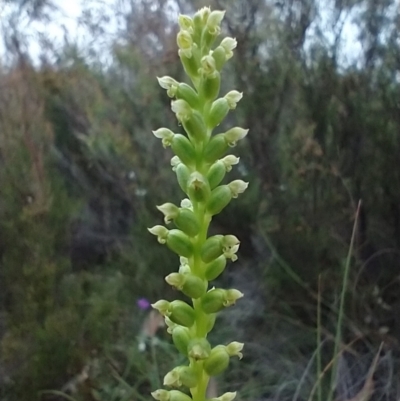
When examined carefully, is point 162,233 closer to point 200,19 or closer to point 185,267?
point 185,267

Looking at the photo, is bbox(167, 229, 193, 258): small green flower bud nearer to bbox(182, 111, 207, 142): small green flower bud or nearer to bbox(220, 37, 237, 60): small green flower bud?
bbox(182, 111, 207, 142): small green flower bud

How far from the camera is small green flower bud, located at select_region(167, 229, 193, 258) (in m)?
0.70

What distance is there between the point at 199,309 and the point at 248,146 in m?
2.31

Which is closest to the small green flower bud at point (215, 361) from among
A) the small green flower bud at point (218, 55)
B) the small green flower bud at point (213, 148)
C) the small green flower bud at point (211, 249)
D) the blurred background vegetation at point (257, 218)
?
the small green flower bud at point (211, 249)

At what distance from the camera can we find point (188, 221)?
688mm

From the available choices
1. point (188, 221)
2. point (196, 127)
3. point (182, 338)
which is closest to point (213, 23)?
point (196, 127)

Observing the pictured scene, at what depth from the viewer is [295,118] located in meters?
2.92

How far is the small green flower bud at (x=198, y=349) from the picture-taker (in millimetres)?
675

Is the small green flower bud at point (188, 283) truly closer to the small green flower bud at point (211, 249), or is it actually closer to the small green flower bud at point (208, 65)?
the small green flower bud at point (211, 249)

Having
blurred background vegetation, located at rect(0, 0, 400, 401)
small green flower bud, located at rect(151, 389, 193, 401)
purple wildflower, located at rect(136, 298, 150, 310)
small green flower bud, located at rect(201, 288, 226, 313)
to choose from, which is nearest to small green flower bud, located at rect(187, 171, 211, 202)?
small green flower bud, located at rect(201, 288, 226, 313)

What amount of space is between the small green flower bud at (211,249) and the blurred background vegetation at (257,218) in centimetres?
181

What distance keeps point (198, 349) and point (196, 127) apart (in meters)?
0.24

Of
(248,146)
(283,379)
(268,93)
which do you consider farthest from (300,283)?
(268,93)

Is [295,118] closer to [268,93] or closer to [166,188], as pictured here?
[268,93]
